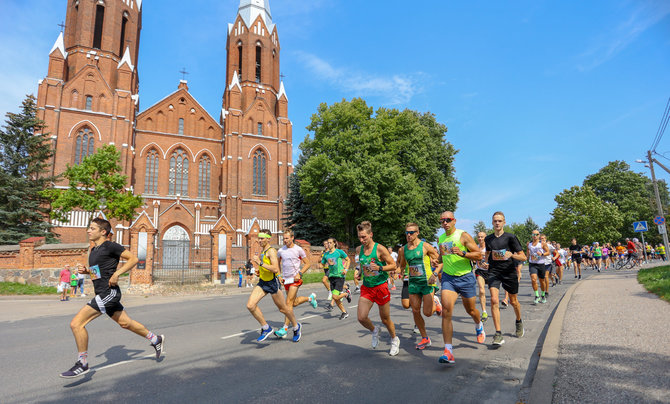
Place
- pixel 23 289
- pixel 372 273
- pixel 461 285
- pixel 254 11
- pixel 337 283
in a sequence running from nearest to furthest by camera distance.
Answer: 1. pixel 461 285
2. pixel 372 273
3. pixel 337 283
4. pixel 23 289
5. pixel 254 11

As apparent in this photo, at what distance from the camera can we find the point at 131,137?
3903 centimetres

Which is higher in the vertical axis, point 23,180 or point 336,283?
point 23,180

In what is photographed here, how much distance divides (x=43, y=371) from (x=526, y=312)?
911cm

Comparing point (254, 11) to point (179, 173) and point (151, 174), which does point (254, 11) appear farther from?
point (151, 174)

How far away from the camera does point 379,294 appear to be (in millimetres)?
5398

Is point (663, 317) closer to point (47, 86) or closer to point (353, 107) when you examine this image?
point (353, 107)

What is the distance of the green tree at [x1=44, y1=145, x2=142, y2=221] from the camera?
25.1m

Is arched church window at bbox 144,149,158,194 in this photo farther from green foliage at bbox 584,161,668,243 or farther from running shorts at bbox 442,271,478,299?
green foliage at bbox 584,161,668,243

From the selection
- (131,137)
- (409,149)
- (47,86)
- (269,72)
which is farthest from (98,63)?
(409,149)

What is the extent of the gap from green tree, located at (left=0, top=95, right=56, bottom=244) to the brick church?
20.9ft

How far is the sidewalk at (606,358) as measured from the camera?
3271mm

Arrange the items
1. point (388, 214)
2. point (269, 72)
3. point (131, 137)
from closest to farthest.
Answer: point (388, 214), point (131, 137), point (269, 72)

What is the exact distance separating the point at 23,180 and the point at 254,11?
3493 centimetres

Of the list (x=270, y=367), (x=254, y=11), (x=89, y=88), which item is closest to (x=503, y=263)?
(x=270, y=367)
